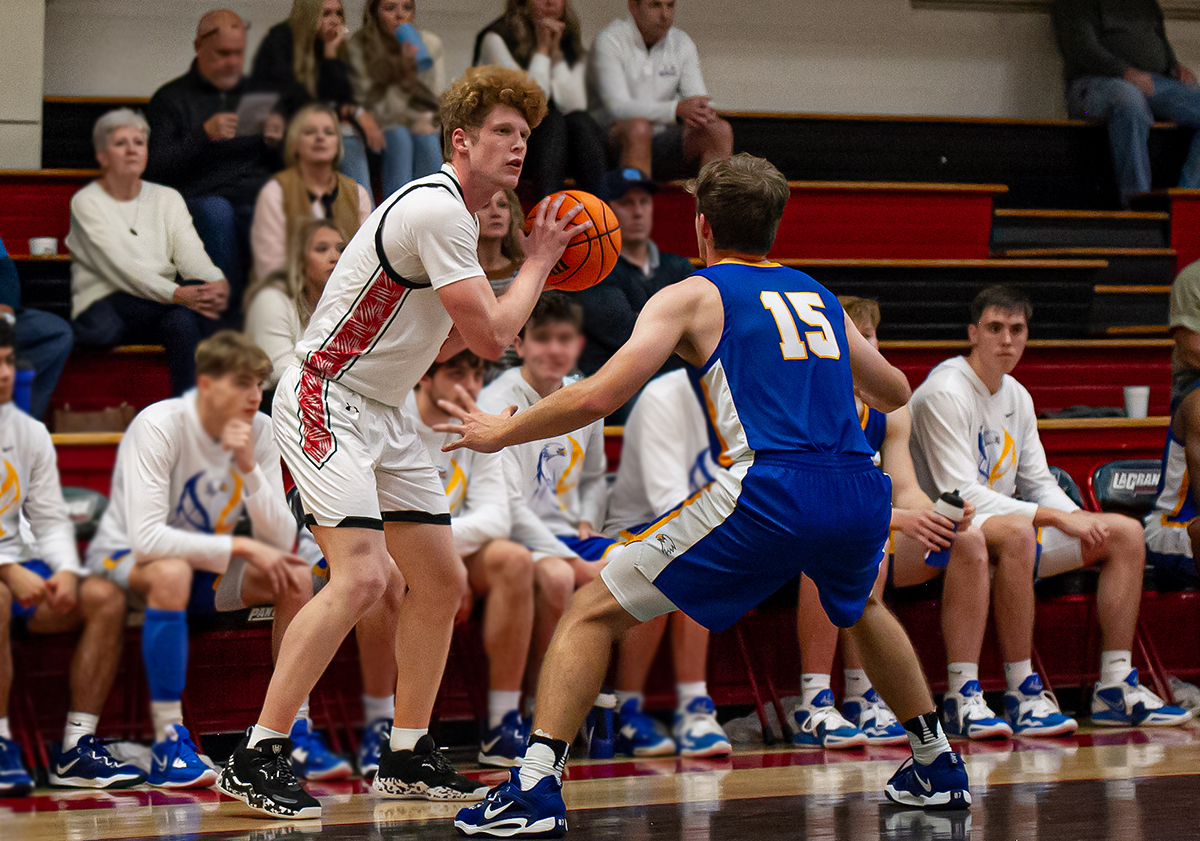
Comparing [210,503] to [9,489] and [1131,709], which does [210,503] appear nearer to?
[9,489]

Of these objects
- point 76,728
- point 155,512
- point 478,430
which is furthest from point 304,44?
point 478,430

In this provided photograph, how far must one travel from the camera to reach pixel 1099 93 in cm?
779

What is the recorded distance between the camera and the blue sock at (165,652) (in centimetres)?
364

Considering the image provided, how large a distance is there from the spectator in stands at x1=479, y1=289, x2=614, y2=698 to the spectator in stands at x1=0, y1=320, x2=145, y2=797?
52.0 inches

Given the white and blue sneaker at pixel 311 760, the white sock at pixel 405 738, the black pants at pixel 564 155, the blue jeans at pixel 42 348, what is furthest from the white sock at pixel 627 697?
the black pants at pixel 564 155

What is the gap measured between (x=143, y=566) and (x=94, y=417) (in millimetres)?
1311

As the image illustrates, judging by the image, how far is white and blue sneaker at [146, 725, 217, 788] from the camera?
3.57m

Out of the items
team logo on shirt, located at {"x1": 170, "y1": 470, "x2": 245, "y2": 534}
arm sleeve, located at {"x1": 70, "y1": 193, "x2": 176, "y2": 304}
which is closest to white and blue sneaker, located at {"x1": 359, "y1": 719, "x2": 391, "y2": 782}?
team logo on shirt, located at {"x1": 170, "y1": 470, "x2": 245, "y2": 534}

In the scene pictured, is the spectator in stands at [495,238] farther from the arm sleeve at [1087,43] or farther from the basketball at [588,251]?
the arm sleeve at [1087,43]

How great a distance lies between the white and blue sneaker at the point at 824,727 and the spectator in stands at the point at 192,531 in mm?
1600

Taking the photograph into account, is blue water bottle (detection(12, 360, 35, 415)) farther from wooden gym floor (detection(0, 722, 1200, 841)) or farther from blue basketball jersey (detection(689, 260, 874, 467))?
blue basketball jersey (detection(689, 260, 874, 467))

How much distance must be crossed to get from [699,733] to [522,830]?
4.88 ft

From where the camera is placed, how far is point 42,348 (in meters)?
4.86

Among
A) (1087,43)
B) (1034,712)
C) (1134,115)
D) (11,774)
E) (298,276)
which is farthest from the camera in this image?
(1087,43)
